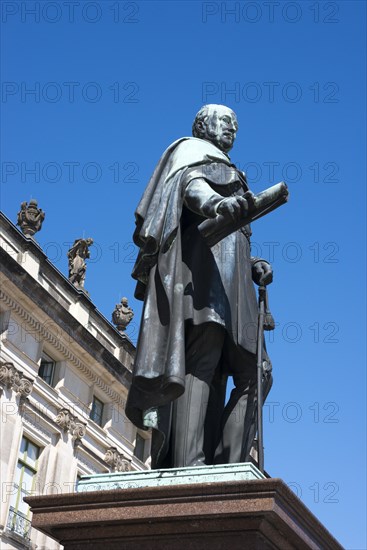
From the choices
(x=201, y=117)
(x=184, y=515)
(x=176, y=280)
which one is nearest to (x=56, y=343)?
(x=201, y=117)

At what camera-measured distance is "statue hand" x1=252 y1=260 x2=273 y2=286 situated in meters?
6.20

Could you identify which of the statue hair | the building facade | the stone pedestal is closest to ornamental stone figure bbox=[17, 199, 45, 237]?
the building facade

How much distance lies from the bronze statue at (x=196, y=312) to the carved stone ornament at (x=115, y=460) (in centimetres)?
2453

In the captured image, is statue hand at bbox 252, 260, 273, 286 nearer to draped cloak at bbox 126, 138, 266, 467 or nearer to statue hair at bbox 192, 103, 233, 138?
draped cloak at bbox 126, 138, 266, 467

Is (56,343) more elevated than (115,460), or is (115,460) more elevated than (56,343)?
(56,343)

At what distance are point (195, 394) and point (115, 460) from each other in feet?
82.7

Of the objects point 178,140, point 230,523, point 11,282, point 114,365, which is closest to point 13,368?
point 11,282

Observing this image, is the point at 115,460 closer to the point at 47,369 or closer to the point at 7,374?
the point at 47,369

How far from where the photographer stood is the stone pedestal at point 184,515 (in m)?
4.47

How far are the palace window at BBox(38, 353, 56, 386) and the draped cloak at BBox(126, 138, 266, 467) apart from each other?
22295 millimetres

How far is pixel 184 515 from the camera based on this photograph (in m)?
4.55

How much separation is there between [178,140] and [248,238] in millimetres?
821

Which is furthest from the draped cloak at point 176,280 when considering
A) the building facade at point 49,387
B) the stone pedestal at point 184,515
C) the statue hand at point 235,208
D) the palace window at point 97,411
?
the palace window at point 97,411

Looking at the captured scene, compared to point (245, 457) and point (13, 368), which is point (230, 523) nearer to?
point (245, 457)
